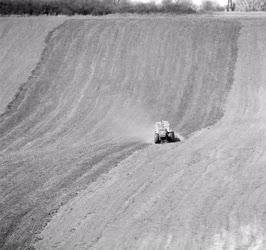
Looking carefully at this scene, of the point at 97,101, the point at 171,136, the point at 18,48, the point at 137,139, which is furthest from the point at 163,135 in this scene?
the point at 18,48

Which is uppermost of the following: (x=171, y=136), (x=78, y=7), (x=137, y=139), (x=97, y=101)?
(x=78, y=7)

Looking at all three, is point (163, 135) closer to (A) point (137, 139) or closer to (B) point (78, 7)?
(A) point (137, 139)

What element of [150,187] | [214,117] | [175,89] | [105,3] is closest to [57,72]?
[175,89]

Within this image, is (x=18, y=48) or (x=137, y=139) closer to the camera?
(x=137, y=139)

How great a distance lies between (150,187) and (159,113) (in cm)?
1240

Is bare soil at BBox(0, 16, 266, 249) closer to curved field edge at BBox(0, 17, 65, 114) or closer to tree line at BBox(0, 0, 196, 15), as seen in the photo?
curved field edge at BBox(0, 17, 65, 114)

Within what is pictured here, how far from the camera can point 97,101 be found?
31.2m

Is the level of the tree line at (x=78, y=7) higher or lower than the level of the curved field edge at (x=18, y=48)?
higher

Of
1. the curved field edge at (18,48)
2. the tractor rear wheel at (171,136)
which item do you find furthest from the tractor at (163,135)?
the curved field edge at (18,48)

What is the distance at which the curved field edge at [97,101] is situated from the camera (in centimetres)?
1815

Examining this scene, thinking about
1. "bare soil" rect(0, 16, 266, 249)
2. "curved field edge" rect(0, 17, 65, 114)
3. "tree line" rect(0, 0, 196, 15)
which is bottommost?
"bare soil" rect(0, 16, 266, 249)

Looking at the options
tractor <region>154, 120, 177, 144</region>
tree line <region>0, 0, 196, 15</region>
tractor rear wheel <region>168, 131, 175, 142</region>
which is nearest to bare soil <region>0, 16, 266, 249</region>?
tractor <region>154, 120, 177, 144</region>

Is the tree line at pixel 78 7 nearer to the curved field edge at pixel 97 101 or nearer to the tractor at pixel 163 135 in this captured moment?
the curved field edge at pixel 97 101

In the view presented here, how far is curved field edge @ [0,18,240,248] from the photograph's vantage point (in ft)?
59.5
